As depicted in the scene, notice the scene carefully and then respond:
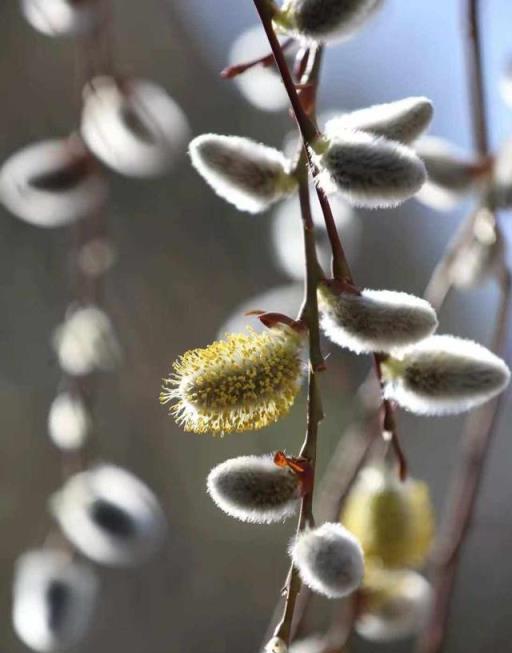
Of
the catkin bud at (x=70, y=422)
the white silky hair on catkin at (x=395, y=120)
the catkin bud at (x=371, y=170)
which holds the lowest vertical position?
the catkin bud at (x=70, y=422)

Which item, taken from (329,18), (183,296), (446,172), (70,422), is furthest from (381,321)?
(183,296)

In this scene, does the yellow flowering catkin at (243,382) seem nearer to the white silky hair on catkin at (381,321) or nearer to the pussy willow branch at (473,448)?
the white silky hair on catkin at (381,321)

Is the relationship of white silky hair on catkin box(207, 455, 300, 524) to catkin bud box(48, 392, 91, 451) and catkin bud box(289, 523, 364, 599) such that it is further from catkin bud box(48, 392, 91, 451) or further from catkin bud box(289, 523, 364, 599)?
catkin bud box(48, 392, 91, 451)

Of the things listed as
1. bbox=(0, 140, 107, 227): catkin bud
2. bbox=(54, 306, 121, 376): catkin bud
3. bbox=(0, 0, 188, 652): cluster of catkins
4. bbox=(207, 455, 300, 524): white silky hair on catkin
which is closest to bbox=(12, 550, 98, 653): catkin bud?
bbox=(0, 0, 188, 652): cluster of catkins

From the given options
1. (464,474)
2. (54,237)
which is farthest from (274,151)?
(54,237)

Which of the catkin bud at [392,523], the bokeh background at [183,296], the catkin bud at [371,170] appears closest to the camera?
the catkin bud at [371,170]

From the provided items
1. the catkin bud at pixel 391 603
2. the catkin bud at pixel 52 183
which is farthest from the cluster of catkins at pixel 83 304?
the catkin bud at pixel 391 603

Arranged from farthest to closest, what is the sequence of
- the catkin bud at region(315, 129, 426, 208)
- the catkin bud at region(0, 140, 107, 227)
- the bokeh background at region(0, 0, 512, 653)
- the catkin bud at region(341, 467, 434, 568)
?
1. the bokeh background at region(0, 0, 512, 653)
2. the catkin bud at region(0, 140, 107, 227)
3. the catkin bud at region(341, 467, 434, 568)
4. the catkin bud at region(315, 129, 426, 208)
